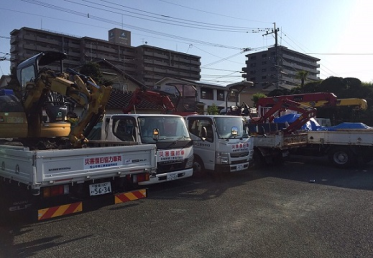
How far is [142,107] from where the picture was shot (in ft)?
90.2

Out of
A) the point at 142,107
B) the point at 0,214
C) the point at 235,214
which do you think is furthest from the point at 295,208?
the point at 142,107

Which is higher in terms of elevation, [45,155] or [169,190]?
[45,155]

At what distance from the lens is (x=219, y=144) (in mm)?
9922

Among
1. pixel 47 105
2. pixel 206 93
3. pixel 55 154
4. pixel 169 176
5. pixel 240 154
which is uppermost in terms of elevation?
pixel 206 93

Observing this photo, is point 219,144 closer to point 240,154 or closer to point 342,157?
point 240,154

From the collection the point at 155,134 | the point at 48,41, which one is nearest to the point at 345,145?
the point at 155,134

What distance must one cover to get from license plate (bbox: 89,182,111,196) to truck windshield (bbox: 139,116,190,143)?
2894 mm

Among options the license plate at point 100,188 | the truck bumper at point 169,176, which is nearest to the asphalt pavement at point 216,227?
the truck bumper at point 169,176

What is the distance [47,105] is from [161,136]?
2.94 m

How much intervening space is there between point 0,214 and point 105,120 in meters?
4.53

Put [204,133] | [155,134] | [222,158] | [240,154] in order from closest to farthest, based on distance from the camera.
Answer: [155,134] < [222,158] < [240,154] < [204,133]

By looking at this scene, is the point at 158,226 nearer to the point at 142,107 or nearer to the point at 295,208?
the point at 295,208

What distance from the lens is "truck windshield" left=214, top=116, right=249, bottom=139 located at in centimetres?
1027

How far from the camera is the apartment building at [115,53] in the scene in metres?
76.5
